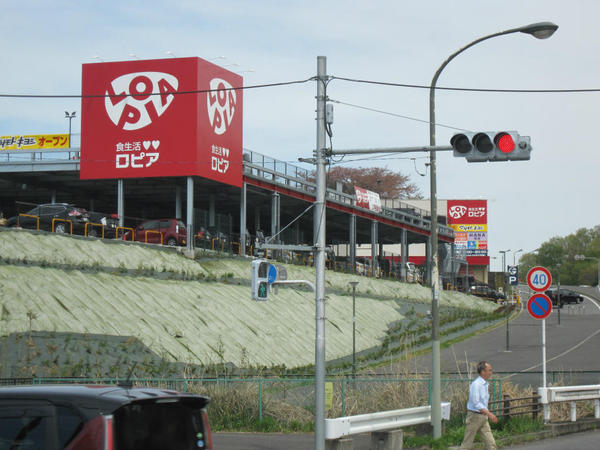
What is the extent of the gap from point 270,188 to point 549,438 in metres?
36.6

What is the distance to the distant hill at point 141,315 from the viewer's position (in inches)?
1080

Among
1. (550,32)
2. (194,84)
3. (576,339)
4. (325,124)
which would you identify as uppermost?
(194,84)

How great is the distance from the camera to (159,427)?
A: 6980 millimetres

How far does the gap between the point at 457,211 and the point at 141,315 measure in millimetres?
86504

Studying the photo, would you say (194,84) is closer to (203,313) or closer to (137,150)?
(137,150)

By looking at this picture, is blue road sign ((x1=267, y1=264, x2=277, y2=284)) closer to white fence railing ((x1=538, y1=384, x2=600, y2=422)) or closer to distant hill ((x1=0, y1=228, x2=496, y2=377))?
white fence railing ((x1=538, y1=384, x2=600, y2=422))

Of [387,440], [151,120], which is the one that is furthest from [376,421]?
[151,120]

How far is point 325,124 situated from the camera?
15594 millimetres

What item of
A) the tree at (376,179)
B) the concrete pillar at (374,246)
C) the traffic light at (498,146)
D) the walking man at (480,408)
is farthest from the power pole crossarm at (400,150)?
the tree at (376,179)

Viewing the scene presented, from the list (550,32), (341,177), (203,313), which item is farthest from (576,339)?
(341,177)

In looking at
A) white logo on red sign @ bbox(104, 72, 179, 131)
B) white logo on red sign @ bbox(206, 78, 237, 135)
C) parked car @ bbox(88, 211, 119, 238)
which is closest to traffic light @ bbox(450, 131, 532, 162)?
parked car @ bbox(88, 211, 119, 238)

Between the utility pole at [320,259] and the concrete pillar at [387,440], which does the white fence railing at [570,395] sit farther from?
the utility pole at [320,259]

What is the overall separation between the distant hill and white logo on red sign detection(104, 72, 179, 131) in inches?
336

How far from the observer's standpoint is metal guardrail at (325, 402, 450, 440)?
46.0 ft
